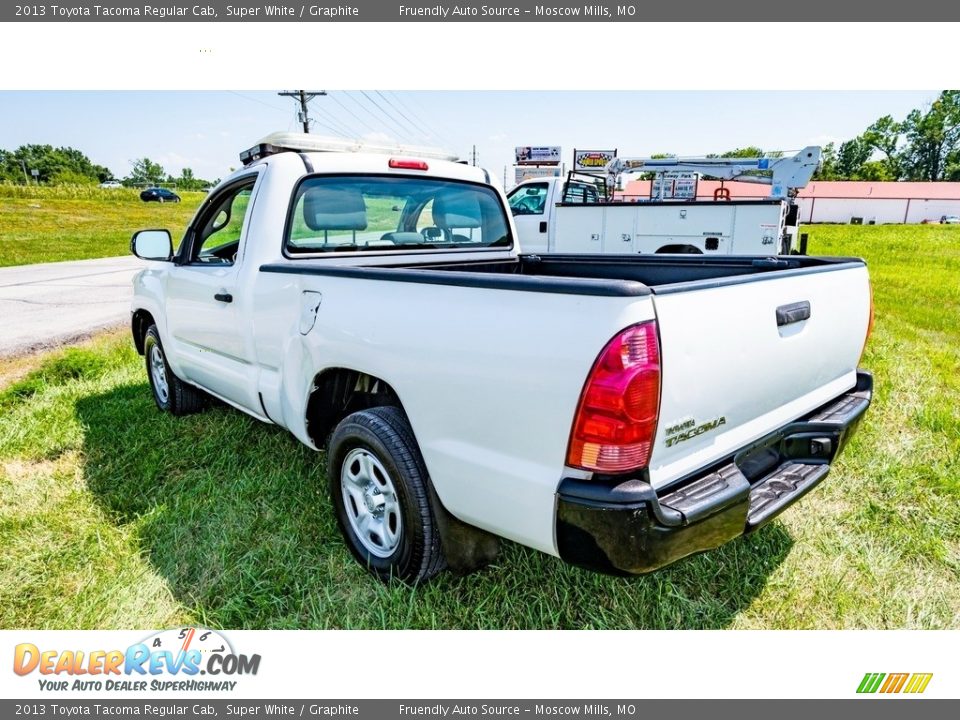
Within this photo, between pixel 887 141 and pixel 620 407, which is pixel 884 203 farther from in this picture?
pixel 620 407

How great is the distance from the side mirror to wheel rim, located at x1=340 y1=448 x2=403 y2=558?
2518 mm

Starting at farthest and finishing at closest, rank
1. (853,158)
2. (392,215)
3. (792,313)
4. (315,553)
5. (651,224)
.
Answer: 1. (853,158)
2. (651,224)
3. (392,215)
4. (315,553)
5. (792,313)

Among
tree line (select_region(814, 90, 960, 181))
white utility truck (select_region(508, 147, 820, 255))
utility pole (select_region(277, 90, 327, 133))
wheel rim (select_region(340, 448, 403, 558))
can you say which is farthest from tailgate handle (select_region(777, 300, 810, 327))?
tree line (select_region(814, 90, 960, 181))

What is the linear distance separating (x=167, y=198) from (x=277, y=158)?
1981 inches

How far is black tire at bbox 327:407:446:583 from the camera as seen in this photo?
2.30m

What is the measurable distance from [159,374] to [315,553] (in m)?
2.75

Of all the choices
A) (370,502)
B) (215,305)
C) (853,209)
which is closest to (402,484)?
(370,502)

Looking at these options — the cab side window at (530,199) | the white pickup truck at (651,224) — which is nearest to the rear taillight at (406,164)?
the white pickup truck at (651,224)

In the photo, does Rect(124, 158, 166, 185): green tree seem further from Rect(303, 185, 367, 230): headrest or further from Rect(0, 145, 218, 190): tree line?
Rect(303, 185, 367, 230): headrest

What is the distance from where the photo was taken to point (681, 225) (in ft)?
28.7

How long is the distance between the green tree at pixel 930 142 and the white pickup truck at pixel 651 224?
87.5 metres

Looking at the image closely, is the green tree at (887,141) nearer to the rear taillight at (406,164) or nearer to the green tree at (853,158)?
the green tree at (853,158)

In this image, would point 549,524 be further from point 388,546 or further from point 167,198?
point 167,198

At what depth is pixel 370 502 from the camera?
2666mm
